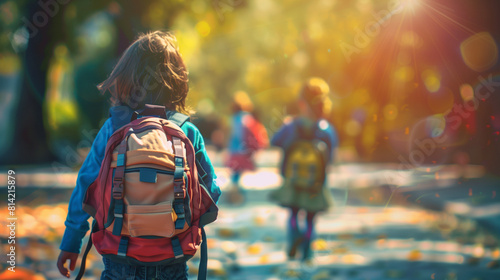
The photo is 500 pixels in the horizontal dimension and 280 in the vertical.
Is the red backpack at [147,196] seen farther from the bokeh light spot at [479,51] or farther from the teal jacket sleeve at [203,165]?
the bokeh light spot at [479,51]

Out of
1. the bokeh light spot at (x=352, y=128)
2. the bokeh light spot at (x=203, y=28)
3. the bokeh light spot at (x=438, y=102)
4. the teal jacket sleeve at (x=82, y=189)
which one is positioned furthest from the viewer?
the bokeh light spot at (x=352, y=128)

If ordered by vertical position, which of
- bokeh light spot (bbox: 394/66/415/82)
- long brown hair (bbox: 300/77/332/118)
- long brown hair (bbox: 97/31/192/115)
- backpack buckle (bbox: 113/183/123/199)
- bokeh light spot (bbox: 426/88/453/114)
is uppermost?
bokeh light spot (bbox: 394/66/415/82)

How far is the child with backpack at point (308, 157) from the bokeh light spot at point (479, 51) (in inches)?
121

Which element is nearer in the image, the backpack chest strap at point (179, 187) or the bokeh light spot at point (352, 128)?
the backpack chest strap at point (179, 187)

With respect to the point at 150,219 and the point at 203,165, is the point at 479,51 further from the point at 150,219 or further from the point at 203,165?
the point at 150,219

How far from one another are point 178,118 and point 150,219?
51cm

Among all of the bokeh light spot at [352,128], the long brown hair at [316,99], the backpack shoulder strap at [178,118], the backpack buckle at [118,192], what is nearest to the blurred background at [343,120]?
the bokeh light spot at [352,128]

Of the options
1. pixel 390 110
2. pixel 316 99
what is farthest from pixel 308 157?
pixel 390 110

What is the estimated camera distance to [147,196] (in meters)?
2.28

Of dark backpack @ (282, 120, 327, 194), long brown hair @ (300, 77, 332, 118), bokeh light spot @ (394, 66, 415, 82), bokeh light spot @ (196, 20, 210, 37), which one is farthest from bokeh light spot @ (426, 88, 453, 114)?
dark backpack @ (282, 120, 327, 194)

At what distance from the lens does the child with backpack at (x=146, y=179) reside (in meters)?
2.28

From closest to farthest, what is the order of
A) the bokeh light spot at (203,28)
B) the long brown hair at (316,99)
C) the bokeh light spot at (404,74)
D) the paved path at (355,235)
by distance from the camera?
the paved path at (355,235) → the long brown hair at (316,99) → the bokeh light spot at (404,74) → the bokeh light spot at (203,28)

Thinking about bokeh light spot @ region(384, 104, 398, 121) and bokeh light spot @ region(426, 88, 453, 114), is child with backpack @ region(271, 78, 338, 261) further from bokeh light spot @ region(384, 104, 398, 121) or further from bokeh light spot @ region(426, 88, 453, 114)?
bokeh light spot @ region(384, 104, 398, 121)

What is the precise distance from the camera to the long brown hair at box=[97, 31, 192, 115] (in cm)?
252
